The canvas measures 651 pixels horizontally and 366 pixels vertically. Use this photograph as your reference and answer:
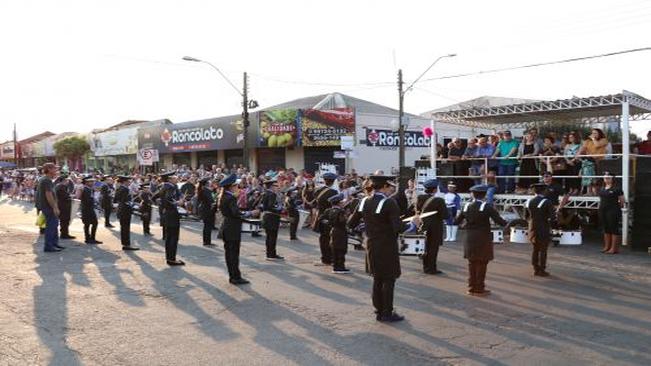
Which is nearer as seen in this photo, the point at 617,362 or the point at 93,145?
the point at 617,362

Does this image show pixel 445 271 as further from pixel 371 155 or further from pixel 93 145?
Result: pixel 93 145

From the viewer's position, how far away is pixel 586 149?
13148 mm

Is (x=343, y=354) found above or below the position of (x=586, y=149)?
below

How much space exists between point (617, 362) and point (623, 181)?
816 centimetres

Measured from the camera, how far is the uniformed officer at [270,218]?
37.0 feet

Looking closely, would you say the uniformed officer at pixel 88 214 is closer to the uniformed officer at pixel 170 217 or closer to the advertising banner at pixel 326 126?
the uniformed officer at pixel 170 217

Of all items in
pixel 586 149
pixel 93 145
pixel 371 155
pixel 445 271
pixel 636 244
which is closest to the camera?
pixel 445 271

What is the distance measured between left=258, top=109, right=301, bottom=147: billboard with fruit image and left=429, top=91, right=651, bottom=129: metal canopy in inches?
573

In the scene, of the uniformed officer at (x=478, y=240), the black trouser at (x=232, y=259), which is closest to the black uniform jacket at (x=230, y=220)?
the black trouser at (x=232, y=259)

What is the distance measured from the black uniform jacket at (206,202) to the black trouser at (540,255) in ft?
21.3

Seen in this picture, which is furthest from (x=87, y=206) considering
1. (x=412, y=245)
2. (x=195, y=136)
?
(x=195, y=136)

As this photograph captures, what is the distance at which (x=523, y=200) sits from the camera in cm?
1384

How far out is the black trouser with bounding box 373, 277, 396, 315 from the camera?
265 inches

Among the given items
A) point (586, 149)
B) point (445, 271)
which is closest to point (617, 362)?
point (445, 271)
